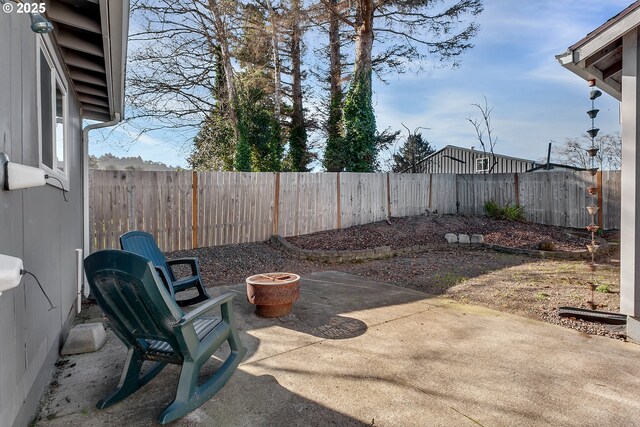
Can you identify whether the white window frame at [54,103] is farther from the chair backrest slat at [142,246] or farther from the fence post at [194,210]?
the fence post at [194,210]

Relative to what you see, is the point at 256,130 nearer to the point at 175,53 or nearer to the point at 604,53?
the point at 175,53

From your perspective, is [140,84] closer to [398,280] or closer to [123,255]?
[398,280]

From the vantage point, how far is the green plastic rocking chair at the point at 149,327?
6.62ft

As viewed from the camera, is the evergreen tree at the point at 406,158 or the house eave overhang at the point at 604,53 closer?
the house eave overhang at the point at 604,53

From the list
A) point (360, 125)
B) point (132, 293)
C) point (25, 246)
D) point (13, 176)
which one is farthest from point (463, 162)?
point (13, 176)

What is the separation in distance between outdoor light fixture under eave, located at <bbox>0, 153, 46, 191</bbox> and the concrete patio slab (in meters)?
1.46

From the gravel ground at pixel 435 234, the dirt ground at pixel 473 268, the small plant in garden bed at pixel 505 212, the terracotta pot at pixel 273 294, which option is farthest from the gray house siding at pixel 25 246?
the small plant in garden bed at pixel 505 212

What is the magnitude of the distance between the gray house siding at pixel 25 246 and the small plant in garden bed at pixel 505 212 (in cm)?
1115

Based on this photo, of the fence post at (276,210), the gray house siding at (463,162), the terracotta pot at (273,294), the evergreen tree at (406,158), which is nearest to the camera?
the terracotta pot at (273,294)

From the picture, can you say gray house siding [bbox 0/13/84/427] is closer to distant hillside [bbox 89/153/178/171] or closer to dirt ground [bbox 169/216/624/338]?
dirt ground [bbox 169/216/624/338]

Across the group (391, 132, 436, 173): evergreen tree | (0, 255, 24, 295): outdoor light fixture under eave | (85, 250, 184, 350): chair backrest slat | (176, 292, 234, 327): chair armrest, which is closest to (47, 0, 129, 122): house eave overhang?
(85, 250, 184, 350): chair backrest slat

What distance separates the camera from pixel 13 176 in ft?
5.48

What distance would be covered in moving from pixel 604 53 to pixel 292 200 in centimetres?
621

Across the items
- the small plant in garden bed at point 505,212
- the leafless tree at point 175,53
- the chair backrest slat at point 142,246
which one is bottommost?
the chair backrest slat at point 142,246
